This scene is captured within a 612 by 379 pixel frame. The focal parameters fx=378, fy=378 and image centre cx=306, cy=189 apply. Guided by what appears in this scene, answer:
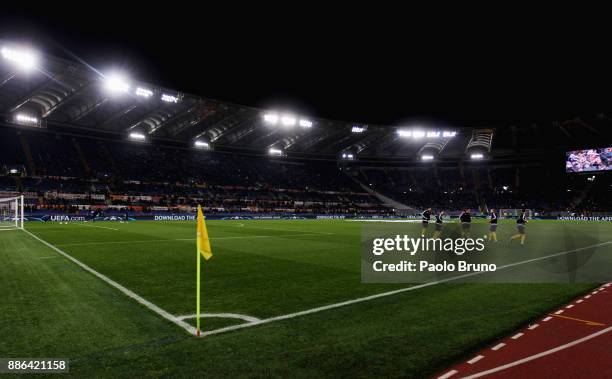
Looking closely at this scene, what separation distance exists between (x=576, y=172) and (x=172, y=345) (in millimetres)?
88618

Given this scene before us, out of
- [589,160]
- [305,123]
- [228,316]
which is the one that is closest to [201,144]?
[305,123]

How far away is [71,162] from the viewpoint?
57469mm

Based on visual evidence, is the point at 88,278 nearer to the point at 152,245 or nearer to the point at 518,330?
the point at 152,245

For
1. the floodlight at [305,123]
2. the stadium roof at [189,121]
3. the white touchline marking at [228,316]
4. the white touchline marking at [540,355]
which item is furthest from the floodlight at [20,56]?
the white touchline marking at [540,355]

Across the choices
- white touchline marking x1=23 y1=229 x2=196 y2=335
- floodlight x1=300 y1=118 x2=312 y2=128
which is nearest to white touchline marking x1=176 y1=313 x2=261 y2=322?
white touchline marking x1=23 y1=229 x2=196 y2=335

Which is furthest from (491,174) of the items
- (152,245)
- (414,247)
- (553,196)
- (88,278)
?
(88,278)

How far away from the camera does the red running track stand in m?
4.47

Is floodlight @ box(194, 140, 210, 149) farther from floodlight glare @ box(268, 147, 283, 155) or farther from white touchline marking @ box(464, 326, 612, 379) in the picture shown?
white touchline marking @ box(464, 326, 612, 379)

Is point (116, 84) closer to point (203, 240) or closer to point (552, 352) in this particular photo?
point (203, 240)

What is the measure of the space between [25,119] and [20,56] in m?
20.6

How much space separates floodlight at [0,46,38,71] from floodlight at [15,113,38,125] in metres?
18.2

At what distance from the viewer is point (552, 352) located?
→ 5.11 m

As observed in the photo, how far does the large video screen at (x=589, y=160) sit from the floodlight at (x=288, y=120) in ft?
179

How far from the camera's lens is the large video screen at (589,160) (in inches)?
2719
